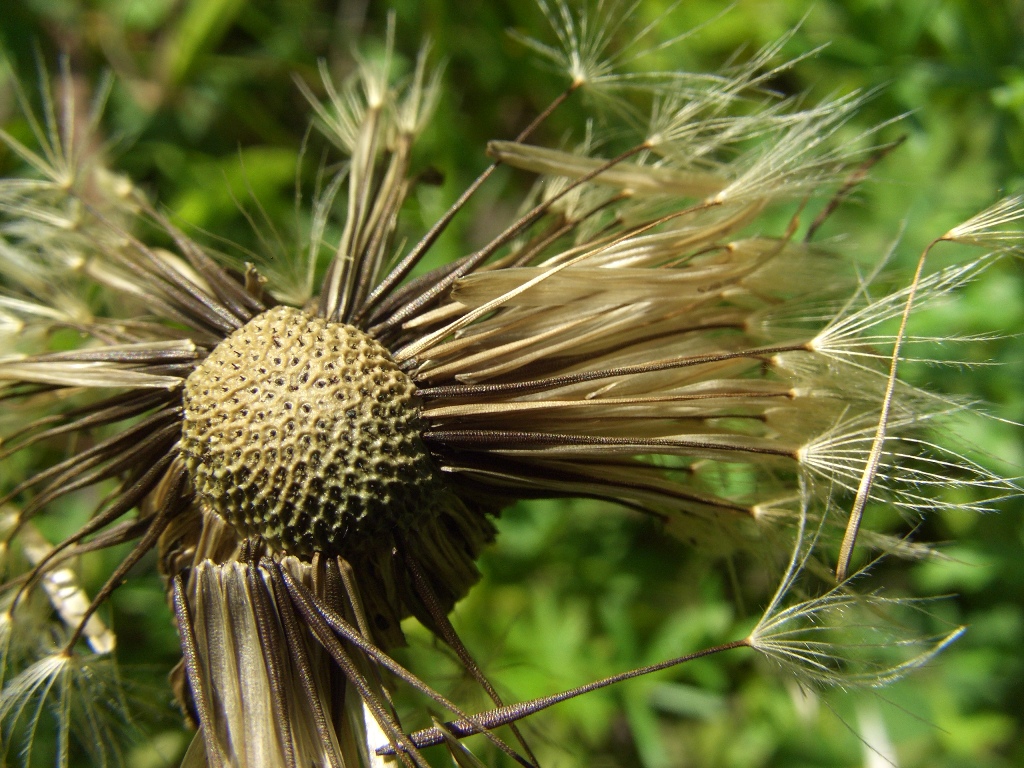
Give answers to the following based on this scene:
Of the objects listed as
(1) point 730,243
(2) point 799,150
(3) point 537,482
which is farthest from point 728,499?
(2) point 799,150

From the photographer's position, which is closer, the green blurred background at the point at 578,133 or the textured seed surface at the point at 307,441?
the textured seed surface at the point at 307,441

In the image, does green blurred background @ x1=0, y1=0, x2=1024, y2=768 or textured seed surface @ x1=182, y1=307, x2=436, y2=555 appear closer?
textured seed surface @ x1=182, y1=307, x2=436, y2=555

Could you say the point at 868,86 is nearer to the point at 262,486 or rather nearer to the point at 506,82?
the point at 506,82

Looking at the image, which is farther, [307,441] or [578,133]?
[578,133]

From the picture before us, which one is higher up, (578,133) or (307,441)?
(578,133)
